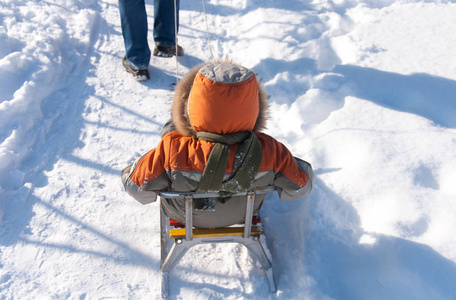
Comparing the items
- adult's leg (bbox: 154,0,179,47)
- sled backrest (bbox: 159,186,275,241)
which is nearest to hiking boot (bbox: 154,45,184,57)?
adult's leg (bbox: 154,0,179,47)

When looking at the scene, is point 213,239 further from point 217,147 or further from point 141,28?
point 141,28

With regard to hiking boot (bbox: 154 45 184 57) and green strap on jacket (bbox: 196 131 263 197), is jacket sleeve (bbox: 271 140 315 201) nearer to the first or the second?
green strap on jacket (bbox: 196 131 263 197)

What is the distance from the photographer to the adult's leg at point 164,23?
3789mm

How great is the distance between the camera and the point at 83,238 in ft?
8.02

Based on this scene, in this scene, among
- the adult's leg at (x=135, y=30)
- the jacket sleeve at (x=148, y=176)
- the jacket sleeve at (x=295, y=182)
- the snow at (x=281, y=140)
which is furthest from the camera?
the adult's leg at (x=135, y=30)

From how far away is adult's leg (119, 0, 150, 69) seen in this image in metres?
3.48

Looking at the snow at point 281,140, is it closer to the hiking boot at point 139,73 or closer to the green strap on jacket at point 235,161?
the hiking boot at point 139,73

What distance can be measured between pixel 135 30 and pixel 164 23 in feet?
1.44

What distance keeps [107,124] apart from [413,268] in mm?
2610

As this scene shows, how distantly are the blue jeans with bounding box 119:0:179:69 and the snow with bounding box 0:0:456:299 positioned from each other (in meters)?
0.24

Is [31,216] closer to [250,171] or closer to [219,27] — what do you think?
[250,171]

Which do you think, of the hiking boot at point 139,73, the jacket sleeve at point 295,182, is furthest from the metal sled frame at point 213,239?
the hiking boot at point 139,73

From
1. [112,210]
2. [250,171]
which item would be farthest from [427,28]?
[112,210]

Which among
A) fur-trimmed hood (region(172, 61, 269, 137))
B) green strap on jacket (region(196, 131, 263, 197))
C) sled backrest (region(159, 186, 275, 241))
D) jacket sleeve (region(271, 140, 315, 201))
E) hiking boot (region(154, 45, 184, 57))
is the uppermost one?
fur-trimmed hood (region(172, 61, 269, 137))
